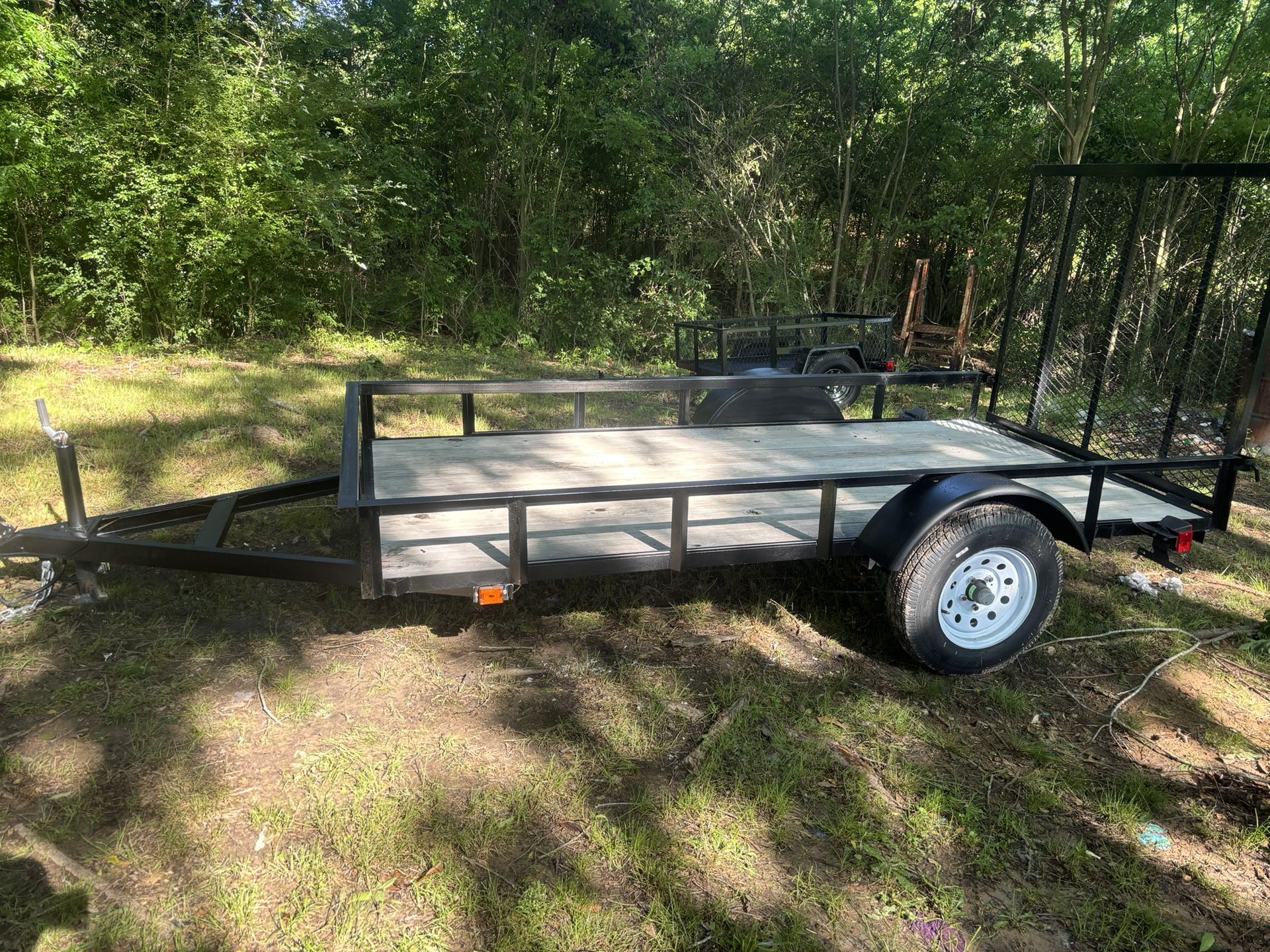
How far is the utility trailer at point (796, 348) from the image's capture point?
819cm

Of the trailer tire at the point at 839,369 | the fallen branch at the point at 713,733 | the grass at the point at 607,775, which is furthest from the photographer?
the trailer tire at the point at 839,369

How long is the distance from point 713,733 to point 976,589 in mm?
1226

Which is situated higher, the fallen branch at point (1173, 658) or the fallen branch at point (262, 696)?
the fallen branch at point (1173, 658)

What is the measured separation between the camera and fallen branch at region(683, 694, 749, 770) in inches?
123

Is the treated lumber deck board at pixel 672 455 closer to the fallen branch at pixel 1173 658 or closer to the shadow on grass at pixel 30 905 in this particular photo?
the fallen branch at pixel 1173 658

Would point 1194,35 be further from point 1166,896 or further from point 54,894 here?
point 54,894

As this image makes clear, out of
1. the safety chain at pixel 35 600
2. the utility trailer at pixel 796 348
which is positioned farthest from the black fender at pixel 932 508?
the utility trailer at pixel 796 348

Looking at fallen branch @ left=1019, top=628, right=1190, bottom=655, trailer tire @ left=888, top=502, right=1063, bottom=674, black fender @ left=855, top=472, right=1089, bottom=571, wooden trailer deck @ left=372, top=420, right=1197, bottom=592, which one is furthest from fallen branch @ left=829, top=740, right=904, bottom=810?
fallen branch @ left=1019, top=628, right=1190, bottom=655

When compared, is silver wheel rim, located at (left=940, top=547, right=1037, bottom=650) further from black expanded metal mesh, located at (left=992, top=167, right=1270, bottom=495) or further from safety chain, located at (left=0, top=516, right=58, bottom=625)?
safety chain, located at (left=0, top=516, right=58, bottom=625)

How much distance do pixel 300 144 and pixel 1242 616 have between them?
10901 mm

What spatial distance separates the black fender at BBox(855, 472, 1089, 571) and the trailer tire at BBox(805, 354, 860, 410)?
15.6ft

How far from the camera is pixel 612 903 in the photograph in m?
2.50

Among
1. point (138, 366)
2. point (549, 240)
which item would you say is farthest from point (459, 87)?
point (138, 366)

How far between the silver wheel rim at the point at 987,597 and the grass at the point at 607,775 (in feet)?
0.81
